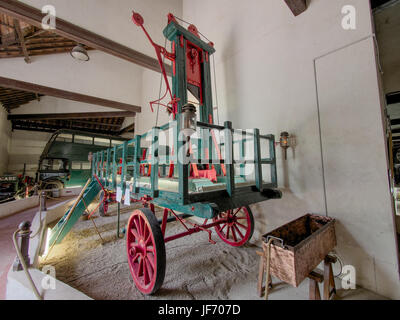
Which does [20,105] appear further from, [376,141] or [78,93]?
[376,141]

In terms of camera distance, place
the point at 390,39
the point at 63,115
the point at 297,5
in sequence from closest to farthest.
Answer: the point at 297,5 < the point at 390,39 < the point at 63,115

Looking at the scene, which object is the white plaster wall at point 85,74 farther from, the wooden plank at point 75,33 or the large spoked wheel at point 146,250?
the large spoked wheel at point 146,250

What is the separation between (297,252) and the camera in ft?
4.18

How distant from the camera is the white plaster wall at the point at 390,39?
7.84 feet

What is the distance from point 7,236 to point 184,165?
4.54m

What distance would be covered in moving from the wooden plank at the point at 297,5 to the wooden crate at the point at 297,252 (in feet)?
9.50

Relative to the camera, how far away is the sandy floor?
5.61 feet

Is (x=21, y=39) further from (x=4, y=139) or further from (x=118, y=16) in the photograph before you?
(x=4, y=139)

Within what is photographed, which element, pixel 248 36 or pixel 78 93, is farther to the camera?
pixel 78 93

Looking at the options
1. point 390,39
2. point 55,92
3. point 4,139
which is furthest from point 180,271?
point 4,139

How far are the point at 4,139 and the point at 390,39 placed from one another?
15.4 m

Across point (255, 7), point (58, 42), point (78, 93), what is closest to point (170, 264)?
point (255, 7)

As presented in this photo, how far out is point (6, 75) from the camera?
4695mm
